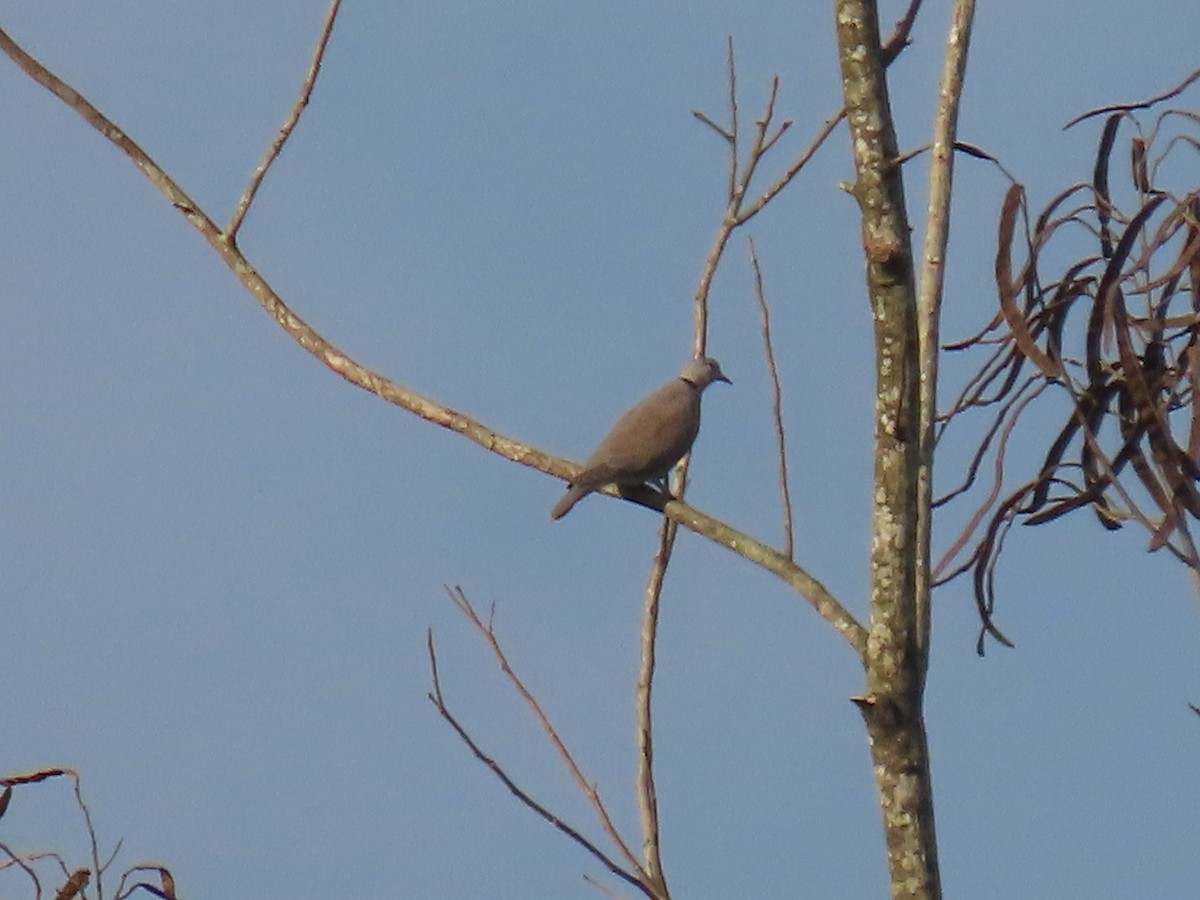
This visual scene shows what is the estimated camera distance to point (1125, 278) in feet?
10.1

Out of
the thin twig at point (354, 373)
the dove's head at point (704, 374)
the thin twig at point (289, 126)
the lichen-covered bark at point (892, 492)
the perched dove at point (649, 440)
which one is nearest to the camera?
the lichen-covered bark at point (892, 492)

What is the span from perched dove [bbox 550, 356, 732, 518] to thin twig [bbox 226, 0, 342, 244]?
2.56 metres

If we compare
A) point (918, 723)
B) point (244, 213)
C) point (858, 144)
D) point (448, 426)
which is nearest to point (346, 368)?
point (448, 426)

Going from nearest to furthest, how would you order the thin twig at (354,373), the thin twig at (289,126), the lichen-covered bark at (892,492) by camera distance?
1. the lichen-covered bark at (892,492)
2. the thin twig at (354,373)
3. the thin twig at (289,126)

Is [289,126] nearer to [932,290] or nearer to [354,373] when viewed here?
[354,373]

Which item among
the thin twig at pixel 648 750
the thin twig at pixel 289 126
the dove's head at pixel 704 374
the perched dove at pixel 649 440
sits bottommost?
the thin twig at pixel 648 750

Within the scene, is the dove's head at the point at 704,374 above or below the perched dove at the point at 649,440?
above

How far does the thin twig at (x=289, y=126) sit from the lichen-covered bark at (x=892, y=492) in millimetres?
1288

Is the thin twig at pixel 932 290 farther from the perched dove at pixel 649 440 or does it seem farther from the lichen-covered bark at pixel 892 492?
the perched dove at pixel 649 440

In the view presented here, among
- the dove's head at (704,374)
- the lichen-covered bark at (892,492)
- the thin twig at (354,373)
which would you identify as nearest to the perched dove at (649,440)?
the dove's head at (704,374)

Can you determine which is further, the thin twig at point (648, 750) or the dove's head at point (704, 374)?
the dove's head at point (704, 374)

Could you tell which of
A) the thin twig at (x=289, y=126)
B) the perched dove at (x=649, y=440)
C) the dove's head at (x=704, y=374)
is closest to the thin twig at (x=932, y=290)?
the thin twig at (x=289, y=126)

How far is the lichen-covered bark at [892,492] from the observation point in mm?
2385

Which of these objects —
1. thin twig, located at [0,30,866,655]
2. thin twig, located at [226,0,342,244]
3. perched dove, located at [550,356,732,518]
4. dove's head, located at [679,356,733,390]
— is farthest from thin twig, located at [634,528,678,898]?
dove's head, located at [679,356,733,390]
